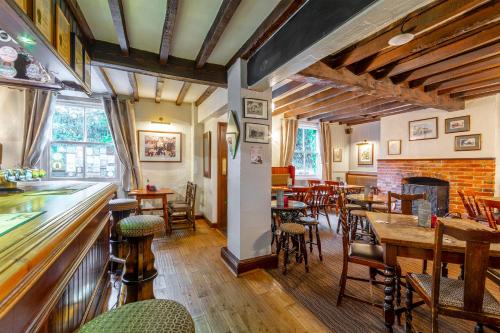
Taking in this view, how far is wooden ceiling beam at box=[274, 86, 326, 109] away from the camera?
13.5 ft

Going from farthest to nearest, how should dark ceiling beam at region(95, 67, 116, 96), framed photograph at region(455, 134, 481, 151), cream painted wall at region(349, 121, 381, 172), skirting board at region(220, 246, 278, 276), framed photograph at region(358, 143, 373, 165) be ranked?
framed photograph at region(358, 143, 373, 165)
cream painted wall at region(349, 121, 381, 172)
framed photograph at region(455, 134, 481, 151)
dark ceiling beam at region(95, 67, 116, 96)
skirting board at region(220, 246, 278, 276)

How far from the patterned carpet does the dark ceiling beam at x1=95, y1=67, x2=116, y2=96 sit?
3.58 meters

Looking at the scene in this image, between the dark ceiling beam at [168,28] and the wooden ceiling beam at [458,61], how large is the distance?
314cm

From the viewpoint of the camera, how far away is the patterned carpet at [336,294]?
1.84 m

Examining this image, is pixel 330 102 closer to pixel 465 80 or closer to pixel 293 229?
pixel 465 80

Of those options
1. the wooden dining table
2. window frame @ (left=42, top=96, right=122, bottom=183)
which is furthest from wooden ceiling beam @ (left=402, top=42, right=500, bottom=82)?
window frame @ (left=42, top=96, right=122, bottom=183)

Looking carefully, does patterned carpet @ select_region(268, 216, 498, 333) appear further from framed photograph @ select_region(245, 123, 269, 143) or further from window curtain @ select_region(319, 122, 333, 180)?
window curtain @ select_region(319, 122, 333, 180)

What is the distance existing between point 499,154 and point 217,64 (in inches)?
197

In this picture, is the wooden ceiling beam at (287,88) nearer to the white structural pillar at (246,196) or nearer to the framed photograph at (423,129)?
the white structural pillar at (246,196)

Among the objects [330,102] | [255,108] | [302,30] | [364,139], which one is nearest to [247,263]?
[255,108]

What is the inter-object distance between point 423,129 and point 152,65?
551 centimetres

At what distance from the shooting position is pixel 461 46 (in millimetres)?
2393

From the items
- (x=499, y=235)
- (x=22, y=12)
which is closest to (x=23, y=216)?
(x=22, y=12)

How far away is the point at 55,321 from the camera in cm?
97
